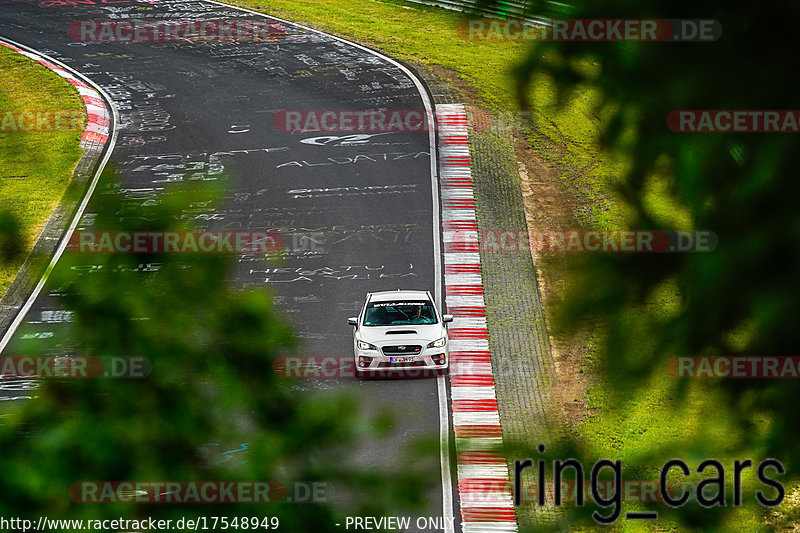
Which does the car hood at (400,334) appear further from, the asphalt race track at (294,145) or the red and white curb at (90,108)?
the red and white curb at (90,108)

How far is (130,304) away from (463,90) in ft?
98.5

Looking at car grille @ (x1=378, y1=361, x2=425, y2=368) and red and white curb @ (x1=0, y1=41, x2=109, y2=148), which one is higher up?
red and white curb @ (x1=0, y1=41, x2=109, y2=148)

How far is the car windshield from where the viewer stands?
1817cm

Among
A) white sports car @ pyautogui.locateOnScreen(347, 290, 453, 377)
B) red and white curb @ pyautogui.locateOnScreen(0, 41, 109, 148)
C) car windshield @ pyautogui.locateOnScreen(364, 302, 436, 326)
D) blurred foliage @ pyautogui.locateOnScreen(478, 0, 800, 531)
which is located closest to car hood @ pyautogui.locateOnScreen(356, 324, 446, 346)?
white sports car @ pyautogui.locateOnScreen(347, 290, 453, 377)

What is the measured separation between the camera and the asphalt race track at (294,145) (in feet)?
69.4

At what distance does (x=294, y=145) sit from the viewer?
2856 cm

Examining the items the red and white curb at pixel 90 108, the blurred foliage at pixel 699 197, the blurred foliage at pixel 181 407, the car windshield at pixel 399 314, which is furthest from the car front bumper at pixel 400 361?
the blurred foliage at pixel 699 197

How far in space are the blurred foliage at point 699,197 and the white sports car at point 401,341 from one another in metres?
15.9

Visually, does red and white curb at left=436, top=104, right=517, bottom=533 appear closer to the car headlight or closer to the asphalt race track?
the asphalt race track

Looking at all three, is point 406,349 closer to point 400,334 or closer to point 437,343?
point 400,334

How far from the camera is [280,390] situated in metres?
1.85

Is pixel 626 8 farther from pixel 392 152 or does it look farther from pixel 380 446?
pixel 392 152

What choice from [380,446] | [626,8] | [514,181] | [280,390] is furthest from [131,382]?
[514,181]

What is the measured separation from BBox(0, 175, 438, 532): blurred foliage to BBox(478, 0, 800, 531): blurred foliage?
1.51 ft
